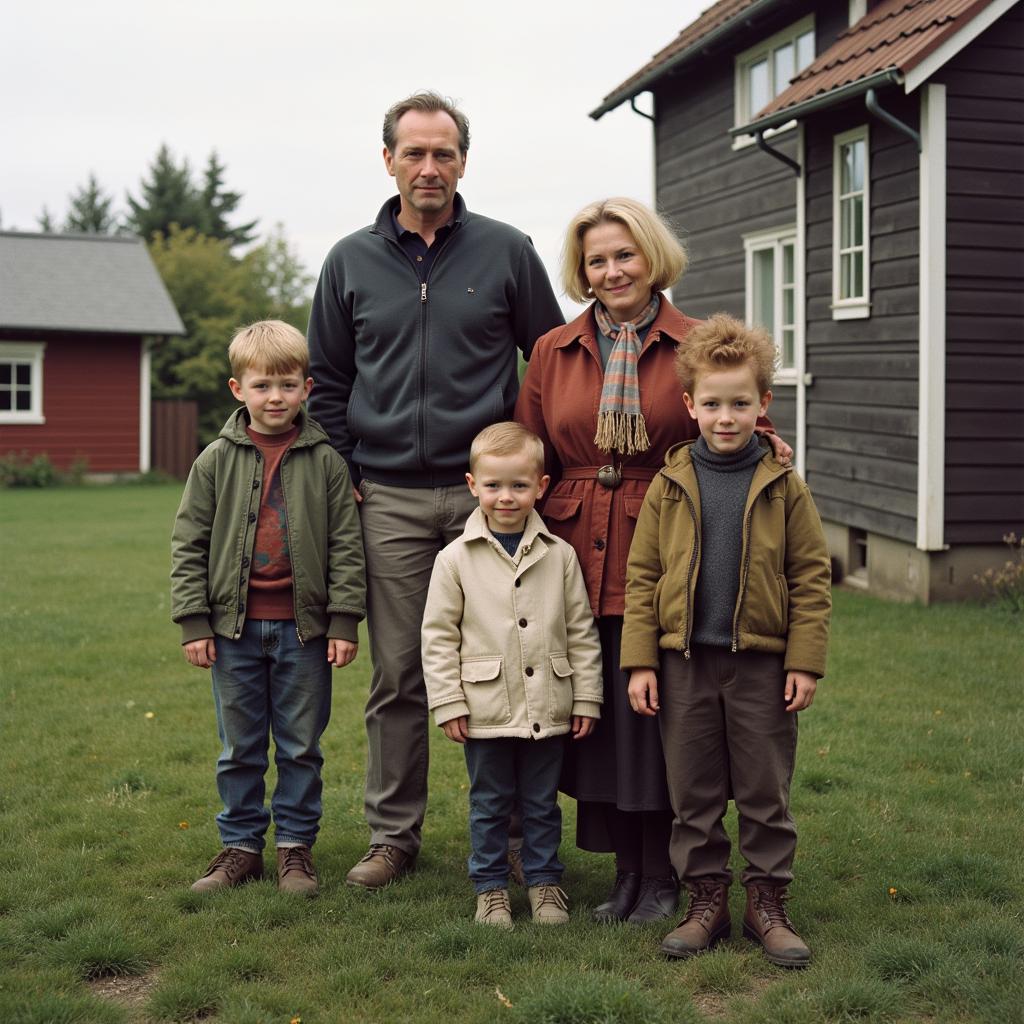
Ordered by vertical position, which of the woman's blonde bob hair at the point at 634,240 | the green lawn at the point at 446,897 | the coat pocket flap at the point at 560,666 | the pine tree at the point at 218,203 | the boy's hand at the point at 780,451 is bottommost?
the green lawn at the point at 446,897

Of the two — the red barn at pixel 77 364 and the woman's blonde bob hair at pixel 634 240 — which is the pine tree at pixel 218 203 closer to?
the red barn at pixel 77 364

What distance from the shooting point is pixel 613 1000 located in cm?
343

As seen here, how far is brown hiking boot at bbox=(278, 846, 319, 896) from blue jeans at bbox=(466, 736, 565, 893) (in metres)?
0.57

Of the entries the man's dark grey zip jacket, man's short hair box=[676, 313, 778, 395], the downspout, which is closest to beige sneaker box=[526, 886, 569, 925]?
the man's dark grey zip jacket

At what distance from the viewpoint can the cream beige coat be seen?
4.06 meters

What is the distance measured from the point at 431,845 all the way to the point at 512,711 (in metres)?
1.15

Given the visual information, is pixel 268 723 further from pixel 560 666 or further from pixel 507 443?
pixel 507 443

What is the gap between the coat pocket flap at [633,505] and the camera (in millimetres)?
4109

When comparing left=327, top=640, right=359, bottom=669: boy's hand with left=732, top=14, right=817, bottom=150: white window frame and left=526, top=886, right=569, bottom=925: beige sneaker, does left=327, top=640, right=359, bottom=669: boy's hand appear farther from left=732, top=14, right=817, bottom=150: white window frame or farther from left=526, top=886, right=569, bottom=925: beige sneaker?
left=732, top=14, right=817, bottom=150: white window frame

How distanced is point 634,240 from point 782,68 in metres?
10.6

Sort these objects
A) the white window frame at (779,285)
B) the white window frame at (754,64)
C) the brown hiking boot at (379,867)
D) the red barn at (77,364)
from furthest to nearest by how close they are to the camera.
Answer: the red barn at (77,364)
the white window frame at (754,64)
the white window frame at (779,285)
the brown hiking boot at (379,867)

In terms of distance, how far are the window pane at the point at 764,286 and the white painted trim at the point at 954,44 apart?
4678mm

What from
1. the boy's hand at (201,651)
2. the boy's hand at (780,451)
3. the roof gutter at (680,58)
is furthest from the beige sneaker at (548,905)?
the roof gutter at (680,58)

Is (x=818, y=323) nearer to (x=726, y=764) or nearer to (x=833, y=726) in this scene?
(x=833, y=726)
